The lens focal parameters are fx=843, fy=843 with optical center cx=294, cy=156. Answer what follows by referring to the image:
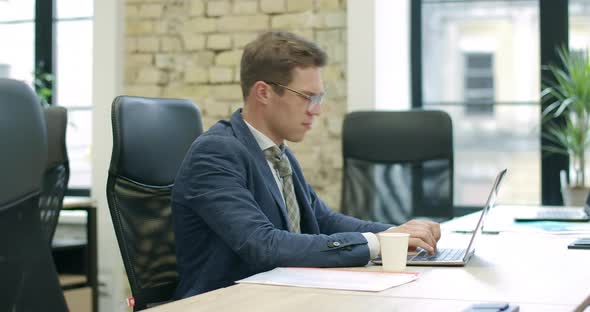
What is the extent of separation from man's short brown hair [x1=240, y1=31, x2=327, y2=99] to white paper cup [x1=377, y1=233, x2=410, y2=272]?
2.00 ft

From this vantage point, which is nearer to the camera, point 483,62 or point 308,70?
point 308,70

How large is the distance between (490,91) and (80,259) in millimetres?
2276

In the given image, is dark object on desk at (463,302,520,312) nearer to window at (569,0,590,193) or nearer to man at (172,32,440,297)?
man at (172,32,440,297)

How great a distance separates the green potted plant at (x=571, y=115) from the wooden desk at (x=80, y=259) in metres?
2.29

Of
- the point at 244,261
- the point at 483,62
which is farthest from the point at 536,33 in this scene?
the point at 244,261

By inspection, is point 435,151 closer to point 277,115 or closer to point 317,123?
point 317,123

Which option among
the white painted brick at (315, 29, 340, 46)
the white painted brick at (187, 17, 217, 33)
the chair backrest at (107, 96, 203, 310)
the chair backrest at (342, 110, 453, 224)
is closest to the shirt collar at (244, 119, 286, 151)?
the chair backrest at (107, 96, 203, 310)

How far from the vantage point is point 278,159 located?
85.0 inches

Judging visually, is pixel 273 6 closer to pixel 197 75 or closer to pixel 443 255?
Answer: pixel 197 75

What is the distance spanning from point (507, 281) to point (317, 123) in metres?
2.78

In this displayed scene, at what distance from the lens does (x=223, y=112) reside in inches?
176

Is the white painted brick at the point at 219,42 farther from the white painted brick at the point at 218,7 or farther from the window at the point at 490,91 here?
the window at the point at 490,91

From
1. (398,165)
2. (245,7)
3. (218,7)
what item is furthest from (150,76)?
(398,165)

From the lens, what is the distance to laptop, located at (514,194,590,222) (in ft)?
9.20
